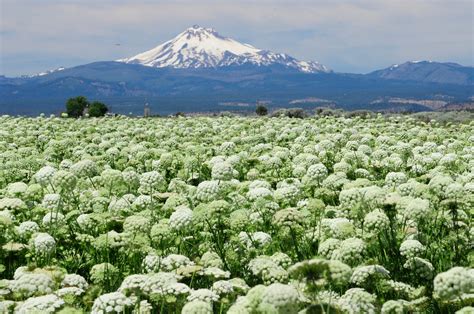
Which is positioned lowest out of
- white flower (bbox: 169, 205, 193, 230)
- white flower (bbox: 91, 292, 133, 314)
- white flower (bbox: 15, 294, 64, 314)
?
white flower (bbox: 91, 292, 133, 314)

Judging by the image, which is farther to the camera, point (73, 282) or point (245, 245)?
point (245, 245)

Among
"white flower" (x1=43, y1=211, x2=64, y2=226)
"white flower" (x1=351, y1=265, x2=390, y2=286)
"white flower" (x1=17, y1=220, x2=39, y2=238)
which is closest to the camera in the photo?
"white flower" (x1=351, y1=265, x2=390, y2=286)

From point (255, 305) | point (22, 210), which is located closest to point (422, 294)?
point (255, 305)

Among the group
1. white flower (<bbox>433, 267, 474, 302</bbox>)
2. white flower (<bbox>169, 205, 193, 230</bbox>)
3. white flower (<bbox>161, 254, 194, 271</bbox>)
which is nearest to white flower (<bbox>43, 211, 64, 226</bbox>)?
white flower (<bbox>169, 205, 193, 230</bbox>)

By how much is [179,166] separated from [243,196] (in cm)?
506

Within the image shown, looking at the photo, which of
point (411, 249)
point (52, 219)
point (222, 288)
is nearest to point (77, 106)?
point (52, 219)

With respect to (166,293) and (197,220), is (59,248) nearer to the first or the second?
(197,220)

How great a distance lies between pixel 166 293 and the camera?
527 cm

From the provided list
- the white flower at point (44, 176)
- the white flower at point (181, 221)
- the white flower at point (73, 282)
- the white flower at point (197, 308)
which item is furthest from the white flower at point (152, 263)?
the white flower at point (44, 176)

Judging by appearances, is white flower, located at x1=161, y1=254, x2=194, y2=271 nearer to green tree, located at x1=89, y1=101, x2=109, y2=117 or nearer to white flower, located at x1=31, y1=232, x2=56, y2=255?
white flower, located at x1=31, y1=232, x2=56, y2=255

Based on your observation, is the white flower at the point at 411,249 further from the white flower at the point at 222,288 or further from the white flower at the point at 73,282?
the white flower at the point at 73,282

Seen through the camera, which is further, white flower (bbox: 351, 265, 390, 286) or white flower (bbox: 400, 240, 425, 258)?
white flower (bbox: 400, 240, 425, 258)

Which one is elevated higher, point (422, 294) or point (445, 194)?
point (445, 194)

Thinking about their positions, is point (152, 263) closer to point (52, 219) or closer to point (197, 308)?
point (197, 308)
